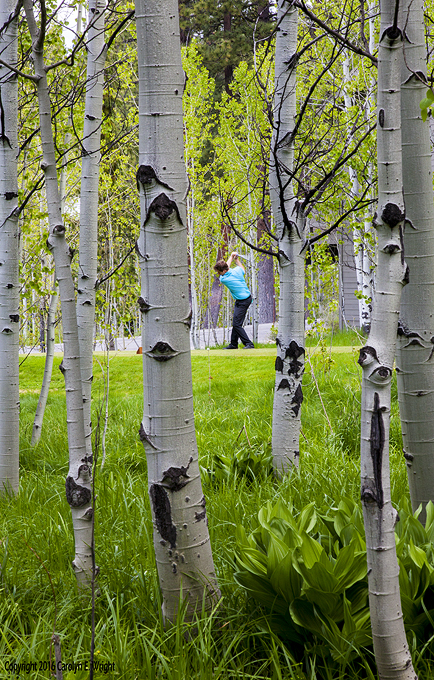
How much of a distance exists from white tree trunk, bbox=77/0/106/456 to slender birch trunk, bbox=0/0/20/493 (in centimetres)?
91

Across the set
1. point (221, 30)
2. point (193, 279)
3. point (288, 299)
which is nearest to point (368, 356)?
point (288, 299)

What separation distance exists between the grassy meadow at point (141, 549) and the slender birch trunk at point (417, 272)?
0.39 meters

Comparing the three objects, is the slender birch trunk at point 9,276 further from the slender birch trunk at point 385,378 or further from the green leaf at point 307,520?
the slender birch trunk at point 385,378

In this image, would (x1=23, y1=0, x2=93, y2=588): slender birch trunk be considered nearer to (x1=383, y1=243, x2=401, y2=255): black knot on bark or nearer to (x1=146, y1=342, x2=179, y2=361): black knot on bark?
(x1=146, y1=342, x2=179, y2=361): black knot on bark

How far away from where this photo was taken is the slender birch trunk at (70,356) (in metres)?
2.05

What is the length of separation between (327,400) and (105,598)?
3.69 metres

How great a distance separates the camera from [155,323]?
5.48 feet

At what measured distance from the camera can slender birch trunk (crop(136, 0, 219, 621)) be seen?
64.8 inches

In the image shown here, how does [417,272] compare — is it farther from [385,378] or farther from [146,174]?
[146,174]

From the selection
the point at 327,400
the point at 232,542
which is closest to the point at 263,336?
the point at 327,400

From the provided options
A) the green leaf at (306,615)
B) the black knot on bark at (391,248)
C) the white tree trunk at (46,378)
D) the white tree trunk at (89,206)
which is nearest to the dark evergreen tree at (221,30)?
the white tree trunk at (46,378)

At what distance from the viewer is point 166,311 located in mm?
1670

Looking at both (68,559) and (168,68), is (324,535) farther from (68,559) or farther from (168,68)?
(168,68)

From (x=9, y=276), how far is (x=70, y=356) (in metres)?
1.61
